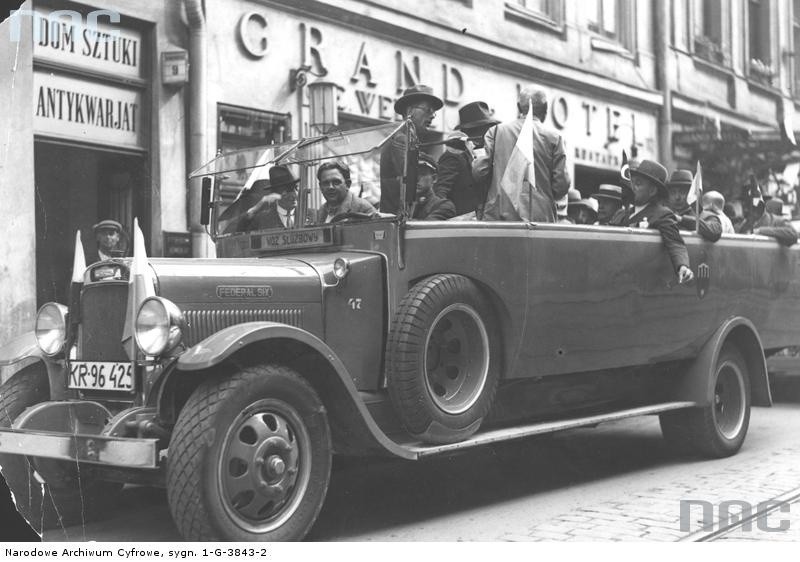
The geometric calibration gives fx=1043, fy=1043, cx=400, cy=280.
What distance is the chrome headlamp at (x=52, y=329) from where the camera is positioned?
5070 millimetres

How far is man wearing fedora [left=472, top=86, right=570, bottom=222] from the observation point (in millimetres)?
6039

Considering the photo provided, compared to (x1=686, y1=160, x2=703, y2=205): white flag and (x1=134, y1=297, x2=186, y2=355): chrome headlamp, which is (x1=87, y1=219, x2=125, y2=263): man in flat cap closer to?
(x1=134, y1=297, x2=186, y2=355): chrome headlamp

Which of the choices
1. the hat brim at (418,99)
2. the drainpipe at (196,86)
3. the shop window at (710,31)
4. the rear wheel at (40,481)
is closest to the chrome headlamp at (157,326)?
the rear wheel at (40,481)

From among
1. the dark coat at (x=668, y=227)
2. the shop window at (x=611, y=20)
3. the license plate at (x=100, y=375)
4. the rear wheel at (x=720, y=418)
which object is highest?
the shop window at (x=611, y=20)

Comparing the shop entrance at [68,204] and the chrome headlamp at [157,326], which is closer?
the chrome headlamp at [157,326]

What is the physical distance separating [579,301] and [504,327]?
0.65 meters

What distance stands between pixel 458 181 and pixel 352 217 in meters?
1.01

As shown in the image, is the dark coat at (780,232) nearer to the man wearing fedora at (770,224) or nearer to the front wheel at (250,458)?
the man wearing fedora at (770,224)

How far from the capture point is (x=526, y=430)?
221 inches

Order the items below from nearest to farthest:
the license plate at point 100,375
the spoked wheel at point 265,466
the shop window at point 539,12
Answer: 1. the spoked wheel at point 265,466
2. the license plate at point 100,375
3. the shop window at point 539,12

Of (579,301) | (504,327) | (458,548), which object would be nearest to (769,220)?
(579,301)

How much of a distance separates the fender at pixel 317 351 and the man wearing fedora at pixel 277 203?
1166mm

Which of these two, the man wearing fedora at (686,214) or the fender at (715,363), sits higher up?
the man wearing fedora at (686,214)

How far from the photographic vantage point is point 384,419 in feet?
17.1
